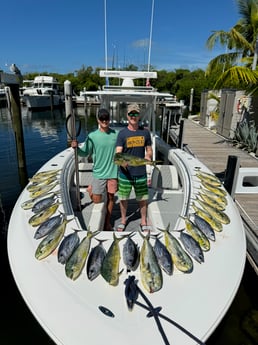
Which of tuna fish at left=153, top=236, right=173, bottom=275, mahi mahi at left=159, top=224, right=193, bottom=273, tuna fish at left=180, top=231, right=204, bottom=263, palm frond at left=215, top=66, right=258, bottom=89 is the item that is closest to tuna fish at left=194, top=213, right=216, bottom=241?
tuna fish at left=180, top=231, right=204, bottom=263

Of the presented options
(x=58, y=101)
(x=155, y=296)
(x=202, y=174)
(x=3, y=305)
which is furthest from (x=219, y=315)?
(x=58, y=101)

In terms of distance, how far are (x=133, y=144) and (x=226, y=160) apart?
627cm

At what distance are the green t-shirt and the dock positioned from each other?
239 centimetres

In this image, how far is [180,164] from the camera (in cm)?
443

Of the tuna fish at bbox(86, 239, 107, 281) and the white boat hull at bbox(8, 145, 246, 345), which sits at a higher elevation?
the tuna fish at bbox(86, 239, 107, 281)

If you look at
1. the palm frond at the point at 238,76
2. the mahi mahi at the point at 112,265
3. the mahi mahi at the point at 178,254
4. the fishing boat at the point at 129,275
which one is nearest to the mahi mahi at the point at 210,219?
the fishing boat at the point at 129,275

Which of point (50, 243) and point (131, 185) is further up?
point (131, 185)

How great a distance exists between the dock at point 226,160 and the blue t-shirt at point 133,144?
214 centimetres

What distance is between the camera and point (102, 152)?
3010 mm

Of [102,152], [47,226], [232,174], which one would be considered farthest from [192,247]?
[232,174]

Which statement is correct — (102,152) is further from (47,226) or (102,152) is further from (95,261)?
(95,261)

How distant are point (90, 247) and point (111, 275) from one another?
0.32m

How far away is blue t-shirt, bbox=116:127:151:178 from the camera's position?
2860 millimetres

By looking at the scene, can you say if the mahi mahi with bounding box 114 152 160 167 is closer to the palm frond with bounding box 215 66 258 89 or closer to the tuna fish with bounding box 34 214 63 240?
the tuna fish with bounding box 34 214 63 240
